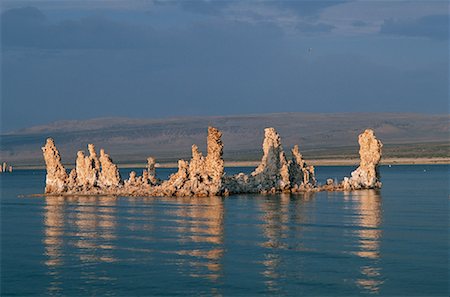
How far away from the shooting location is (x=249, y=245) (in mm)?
43531

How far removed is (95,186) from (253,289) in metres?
52.9

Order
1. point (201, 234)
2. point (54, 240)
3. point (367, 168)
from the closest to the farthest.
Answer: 1. point (54, 240)
2. point (201, 234)
3. point (367, 168)

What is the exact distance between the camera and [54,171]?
279 feet

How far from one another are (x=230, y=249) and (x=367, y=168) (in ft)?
143

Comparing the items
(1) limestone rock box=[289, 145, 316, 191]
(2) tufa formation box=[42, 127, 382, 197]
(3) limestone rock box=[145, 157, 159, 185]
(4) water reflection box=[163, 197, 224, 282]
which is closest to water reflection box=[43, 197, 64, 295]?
(4) water reflection box=[163, 197, 224, 282]

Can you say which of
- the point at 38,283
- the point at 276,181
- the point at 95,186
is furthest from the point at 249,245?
the point at 95,186

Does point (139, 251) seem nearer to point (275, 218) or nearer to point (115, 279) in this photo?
point (115, 279)

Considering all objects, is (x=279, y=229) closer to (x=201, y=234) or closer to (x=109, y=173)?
(x=201, y=234)

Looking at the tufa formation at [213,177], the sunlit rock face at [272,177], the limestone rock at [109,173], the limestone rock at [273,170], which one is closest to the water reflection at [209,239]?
the tufa formation at [213,177]

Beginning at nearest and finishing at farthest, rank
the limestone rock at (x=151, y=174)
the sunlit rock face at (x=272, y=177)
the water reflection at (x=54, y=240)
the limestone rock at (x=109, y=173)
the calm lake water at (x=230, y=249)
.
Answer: the calm lake water at (x=230, y=249) < the water reflection at (x=54, y=240) < the sunlit rock face at (x=272, y=177) < the limestone rock at (x=109, y=173) < the limestone rock at (x=151, y=174)

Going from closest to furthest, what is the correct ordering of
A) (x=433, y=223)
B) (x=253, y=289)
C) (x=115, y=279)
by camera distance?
(x=253, y=289)
(x=115, y=279)
(x=433, y=223)

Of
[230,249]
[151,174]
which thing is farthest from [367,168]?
[230,249]

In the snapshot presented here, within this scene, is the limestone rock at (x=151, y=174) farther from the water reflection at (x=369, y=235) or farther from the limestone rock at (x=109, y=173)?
the water reflection at (x=369, y=235)

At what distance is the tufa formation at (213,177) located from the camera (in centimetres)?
7550
